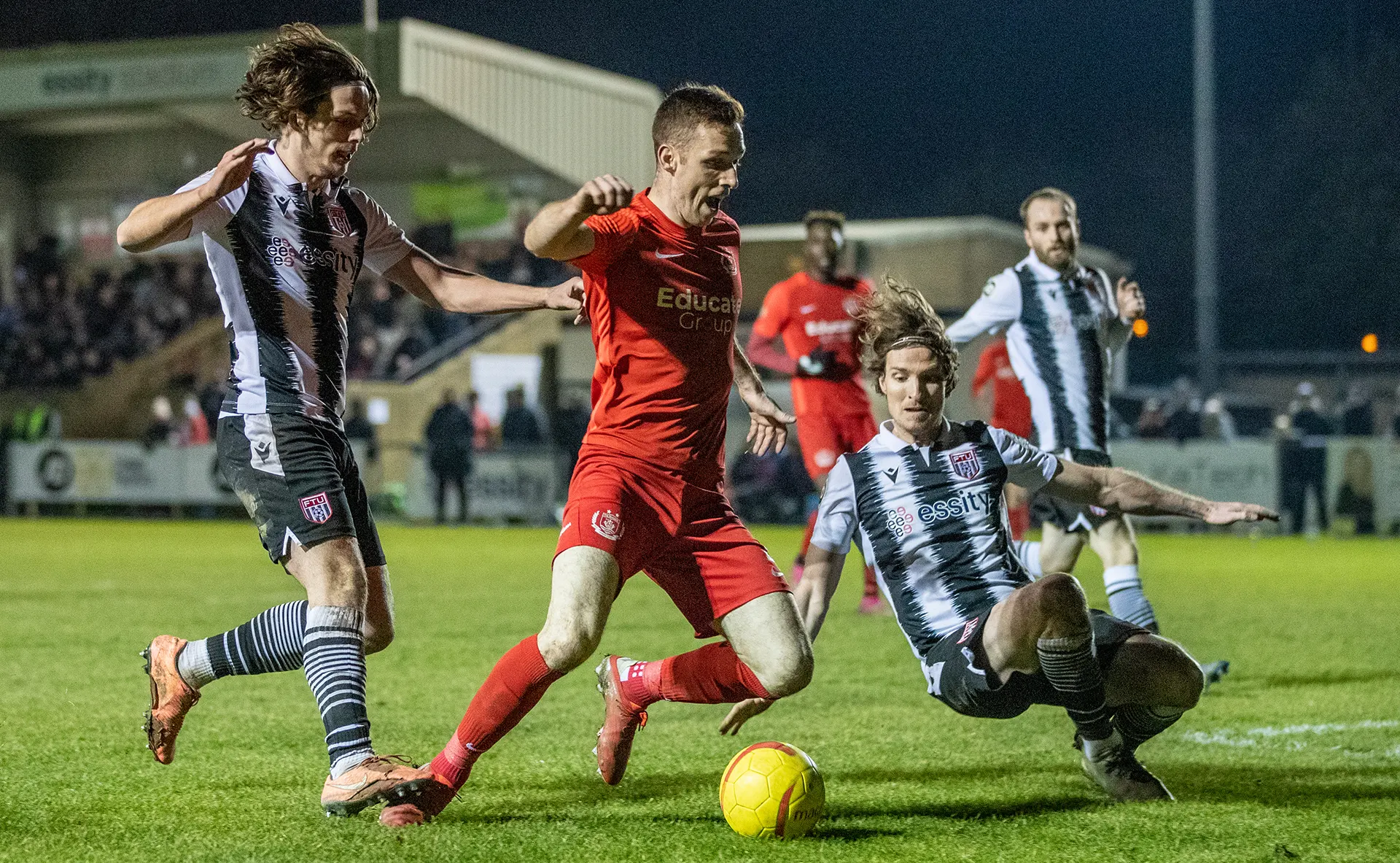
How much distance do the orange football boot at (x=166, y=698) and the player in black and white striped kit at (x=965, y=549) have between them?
1.76 meters

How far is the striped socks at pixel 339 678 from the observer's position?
4543 millimetres

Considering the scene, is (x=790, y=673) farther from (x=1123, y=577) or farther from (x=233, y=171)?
(x=1123, y=577)

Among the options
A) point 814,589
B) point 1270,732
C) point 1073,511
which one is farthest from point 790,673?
point 1073,511

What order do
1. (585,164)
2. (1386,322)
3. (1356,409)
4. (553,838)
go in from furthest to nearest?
(1386,322) → (585,164) → (1356,409) → (553,838)

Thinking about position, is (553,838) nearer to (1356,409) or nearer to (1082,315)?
(1082,315)

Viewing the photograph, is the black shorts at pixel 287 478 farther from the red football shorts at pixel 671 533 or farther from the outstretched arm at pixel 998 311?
the outstretched arm at pixel 998 311

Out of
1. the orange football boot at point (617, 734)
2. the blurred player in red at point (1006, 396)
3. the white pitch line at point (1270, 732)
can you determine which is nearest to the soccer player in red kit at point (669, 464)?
the orange football boot at point (617, 734)

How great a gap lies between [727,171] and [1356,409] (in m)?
18.0

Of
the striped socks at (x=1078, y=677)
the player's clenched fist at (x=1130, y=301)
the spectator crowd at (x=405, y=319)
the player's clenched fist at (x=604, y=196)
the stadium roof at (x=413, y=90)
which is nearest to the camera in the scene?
the player's clenched fist at (x=604, y=196)

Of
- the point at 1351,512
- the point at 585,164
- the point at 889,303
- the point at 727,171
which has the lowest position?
the point at 1351,512

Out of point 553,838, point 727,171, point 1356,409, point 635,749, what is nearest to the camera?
point 553,838

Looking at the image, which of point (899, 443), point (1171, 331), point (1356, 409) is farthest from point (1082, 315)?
point (1171, 331)

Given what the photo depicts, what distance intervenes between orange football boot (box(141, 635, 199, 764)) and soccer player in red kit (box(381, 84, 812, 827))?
1010 mm

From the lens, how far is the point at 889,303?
514cm
